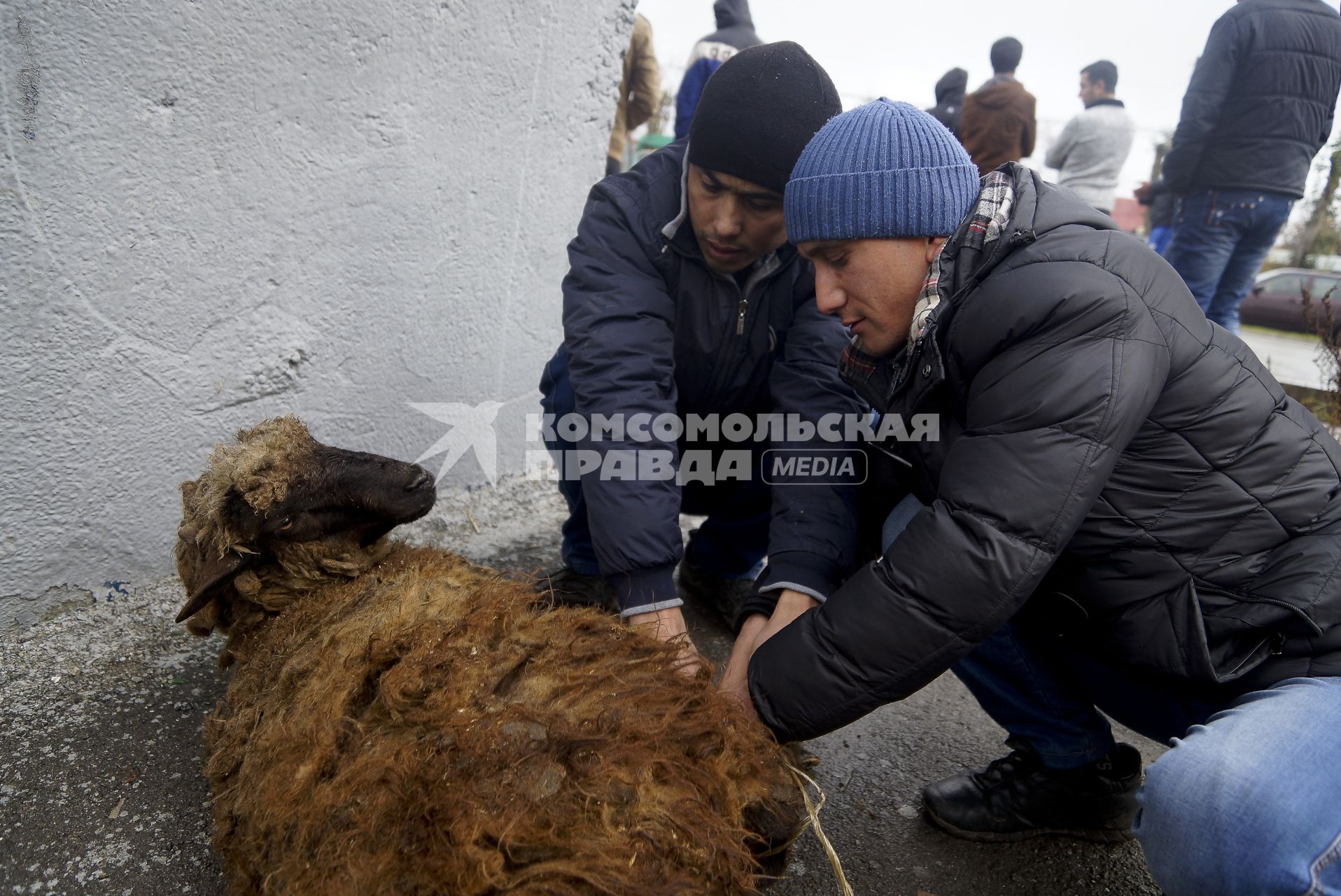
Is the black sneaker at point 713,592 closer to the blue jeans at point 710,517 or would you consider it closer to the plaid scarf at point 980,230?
the blue jeans at point 710,517

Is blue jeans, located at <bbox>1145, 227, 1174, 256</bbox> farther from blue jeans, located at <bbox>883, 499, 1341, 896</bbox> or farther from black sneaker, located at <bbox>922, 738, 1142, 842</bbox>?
blue jeans, located at <bbox>883, 499, 1341, 896</bbox>

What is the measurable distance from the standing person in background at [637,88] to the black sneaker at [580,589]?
11.5 feet

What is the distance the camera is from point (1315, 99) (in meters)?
4.72

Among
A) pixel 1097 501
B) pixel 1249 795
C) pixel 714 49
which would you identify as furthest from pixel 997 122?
pixel 1249 795

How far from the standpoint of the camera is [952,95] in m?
6.57

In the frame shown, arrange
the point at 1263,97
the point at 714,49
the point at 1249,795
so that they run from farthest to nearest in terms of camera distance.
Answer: the point at 714,49 → the point at 1263,97 → the point at 1249,795

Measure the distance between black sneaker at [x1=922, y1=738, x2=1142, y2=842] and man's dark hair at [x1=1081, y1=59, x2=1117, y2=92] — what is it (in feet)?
20.3

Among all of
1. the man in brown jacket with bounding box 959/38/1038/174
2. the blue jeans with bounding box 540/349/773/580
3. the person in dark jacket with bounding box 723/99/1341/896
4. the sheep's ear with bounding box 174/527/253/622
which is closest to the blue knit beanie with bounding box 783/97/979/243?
the person in dark jacket with bounding box 723/99/1341/896

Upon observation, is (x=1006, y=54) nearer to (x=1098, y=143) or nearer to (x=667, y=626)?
(x=1098, y=143)

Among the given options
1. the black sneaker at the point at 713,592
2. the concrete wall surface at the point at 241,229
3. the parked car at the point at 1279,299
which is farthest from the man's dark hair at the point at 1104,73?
the parked car at the point at 1279,299

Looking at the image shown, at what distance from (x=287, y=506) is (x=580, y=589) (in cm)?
118

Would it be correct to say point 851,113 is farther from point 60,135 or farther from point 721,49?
point 721,49

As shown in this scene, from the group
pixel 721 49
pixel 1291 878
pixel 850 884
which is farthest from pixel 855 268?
pixel 721 49

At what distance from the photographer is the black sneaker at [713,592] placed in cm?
339
